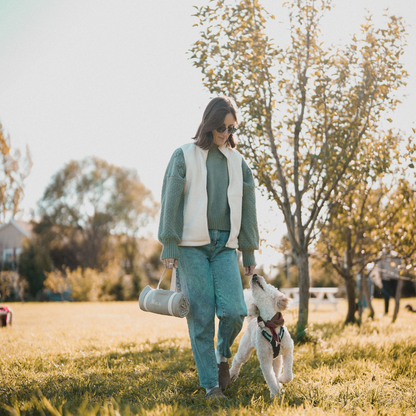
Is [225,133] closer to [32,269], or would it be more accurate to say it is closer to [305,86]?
[305,86]

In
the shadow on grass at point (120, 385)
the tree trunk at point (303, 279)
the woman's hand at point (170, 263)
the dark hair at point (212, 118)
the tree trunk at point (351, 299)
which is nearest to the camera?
the shadow on grass at point (120, 385)

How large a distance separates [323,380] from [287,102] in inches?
176

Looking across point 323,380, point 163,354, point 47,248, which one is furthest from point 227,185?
point 47,248

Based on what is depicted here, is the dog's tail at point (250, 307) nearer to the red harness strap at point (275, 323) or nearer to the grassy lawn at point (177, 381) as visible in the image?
the red harness strap at point (275, 323)

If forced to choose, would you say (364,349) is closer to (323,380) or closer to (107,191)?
(323,380)

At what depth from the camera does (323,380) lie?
404cm

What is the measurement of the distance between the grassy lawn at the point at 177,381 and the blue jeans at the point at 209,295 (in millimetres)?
316

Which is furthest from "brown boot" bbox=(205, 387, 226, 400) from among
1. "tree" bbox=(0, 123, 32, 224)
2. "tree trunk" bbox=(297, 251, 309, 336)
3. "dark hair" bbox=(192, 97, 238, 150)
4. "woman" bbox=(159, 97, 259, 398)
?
"tree" bbox=(0, 123, 32, 224)

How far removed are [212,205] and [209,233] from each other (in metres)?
0.23

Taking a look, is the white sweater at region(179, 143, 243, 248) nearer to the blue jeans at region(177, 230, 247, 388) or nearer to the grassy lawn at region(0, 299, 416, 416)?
the blue jeans at region(177, 230, 247, 388)

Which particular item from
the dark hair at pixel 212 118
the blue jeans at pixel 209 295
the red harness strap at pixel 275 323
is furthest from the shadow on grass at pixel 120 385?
the dark hair at pixel 212 118

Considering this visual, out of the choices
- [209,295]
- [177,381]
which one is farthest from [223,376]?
[209,295]

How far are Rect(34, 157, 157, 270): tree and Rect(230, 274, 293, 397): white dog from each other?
34121 millimetres

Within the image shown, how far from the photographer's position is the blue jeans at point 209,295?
136 inches
